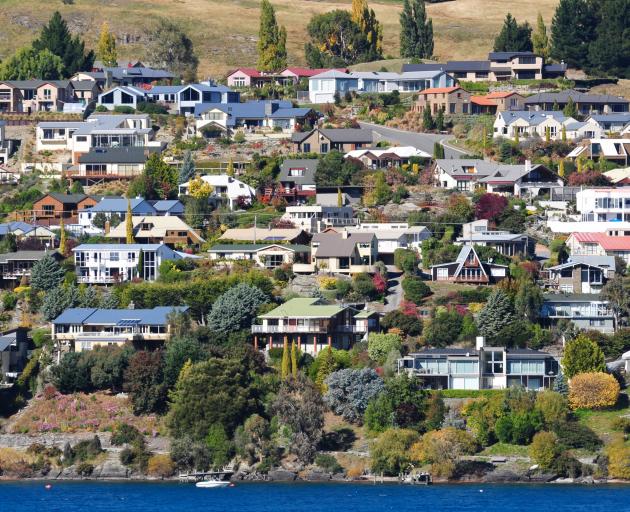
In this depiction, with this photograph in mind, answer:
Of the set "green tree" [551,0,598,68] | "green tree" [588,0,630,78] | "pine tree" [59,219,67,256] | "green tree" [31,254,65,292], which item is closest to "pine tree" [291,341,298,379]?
"green tree" [31,254,65,292]

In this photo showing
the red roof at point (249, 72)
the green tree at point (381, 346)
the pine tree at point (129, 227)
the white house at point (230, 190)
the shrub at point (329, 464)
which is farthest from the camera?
the red roof at point (249, 72)

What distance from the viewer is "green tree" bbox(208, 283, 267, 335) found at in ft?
356

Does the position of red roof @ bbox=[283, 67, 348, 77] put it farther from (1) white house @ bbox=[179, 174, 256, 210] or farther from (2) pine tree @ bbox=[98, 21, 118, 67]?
(1) white house @ bbox=[179, 174, 256, 210]

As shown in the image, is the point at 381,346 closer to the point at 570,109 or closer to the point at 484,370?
the point at 484,370

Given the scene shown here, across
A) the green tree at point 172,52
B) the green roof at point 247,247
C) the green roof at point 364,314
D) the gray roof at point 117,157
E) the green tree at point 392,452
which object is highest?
the green tree at point 172,52

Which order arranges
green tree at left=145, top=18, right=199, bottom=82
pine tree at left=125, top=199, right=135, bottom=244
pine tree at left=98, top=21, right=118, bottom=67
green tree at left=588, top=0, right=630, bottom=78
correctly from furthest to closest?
green tree at left=145, top=18, right=199, bottom=82 < pine tree at left=98, top=21, right=118, bottom=67 < green tree at left=588, top=0, right=630, bottom=78 < pine tree at left=125, top=199, right=135, bottom=244

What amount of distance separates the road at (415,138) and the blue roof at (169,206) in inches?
819

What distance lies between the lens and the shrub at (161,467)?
9706 centimetres

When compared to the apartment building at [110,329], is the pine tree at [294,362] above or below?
below

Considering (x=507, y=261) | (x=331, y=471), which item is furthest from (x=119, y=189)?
(x=331, y=471)

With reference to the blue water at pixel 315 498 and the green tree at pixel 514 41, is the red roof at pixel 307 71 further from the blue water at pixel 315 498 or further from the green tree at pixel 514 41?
the blue water at pixel 315 498

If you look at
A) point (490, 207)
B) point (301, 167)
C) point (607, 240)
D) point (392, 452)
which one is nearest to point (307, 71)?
point (301, 167)

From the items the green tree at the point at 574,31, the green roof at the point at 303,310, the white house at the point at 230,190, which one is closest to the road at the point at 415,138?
the white house at the point at 230,190

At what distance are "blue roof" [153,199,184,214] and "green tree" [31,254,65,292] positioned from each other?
523 inches
